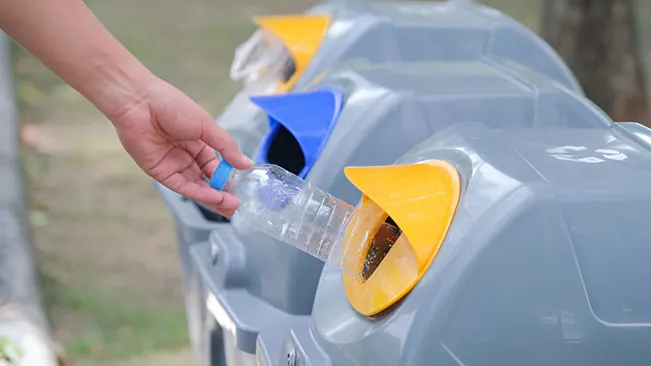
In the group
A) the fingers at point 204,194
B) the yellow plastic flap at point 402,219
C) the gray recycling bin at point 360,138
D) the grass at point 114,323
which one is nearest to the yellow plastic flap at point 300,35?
the gray recycling bin at point 360,138

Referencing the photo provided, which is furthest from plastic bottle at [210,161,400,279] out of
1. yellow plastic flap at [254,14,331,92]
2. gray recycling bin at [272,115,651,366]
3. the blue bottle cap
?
yellow plastic flap at [254,14,331,92]

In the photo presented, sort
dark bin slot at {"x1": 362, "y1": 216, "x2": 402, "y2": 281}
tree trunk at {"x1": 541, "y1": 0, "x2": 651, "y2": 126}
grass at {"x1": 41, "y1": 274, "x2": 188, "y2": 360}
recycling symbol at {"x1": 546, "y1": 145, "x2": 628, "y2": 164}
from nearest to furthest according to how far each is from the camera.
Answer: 1. recycling symbol at {"x1": 546, "y1": 145, "x2": 628, "y2": 164}
2. dark bin slot at {"x1": 362, "y1": 216, "x2": 402, "y2": 281}
3. grass at {"x1": 41, "y1": 274, "x2": 188, "y2": 360}
4. tree trunk at {"x1": 541, "y1": 0, "x2": 651, "y2": 126}

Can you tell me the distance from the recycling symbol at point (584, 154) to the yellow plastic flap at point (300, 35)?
3.81ft

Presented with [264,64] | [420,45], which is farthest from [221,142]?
[264,64]

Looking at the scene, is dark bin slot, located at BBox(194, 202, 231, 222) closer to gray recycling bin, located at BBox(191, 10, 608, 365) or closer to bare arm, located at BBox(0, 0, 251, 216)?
gray recycling bin, located at BBox(191, 10, 608, 365)

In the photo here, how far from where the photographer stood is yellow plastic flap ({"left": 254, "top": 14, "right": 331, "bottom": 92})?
259cm

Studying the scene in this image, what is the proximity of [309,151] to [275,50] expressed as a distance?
882mm

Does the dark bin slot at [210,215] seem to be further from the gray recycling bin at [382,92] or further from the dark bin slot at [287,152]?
the dark bin slot at [287,152]

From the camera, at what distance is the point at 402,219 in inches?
58.1

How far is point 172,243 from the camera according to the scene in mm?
4574

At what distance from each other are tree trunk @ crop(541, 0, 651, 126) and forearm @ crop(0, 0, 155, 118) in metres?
3.75

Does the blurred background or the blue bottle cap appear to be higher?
the blue bottle cap

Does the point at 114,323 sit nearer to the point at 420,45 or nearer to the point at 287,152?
the point at 287,152

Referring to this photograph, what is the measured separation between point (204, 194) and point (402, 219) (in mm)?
522
